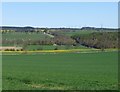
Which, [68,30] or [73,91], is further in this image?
[68,30]

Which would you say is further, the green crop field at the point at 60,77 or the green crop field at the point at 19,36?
the green crop field at the point at 19,36

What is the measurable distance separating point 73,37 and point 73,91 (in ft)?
288

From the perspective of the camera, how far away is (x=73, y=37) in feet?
332

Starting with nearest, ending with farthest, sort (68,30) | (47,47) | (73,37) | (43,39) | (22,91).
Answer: (22,91) → (47,47) → (43,39) → (73,37) → (68,30)

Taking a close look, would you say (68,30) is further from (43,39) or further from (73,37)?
(43,39)

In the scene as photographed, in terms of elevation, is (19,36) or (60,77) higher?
(19,36)

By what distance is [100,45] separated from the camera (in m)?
88.9

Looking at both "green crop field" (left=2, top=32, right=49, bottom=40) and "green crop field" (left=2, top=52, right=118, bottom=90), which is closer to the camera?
"green crop field" (left=2, top=52, right=118, bottom=90)

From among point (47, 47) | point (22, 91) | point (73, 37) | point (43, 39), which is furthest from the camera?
point (73, 37)

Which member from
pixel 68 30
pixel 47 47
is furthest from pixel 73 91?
pixel 68 30

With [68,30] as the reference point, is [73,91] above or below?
below

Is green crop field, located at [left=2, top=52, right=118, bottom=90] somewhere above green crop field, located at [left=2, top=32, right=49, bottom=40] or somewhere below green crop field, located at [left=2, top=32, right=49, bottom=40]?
below

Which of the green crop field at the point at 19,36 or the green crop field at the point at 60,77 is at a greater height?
the green crop field at the point at 19,36

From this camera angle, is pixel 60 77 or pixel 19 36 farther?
pixel 19 36
